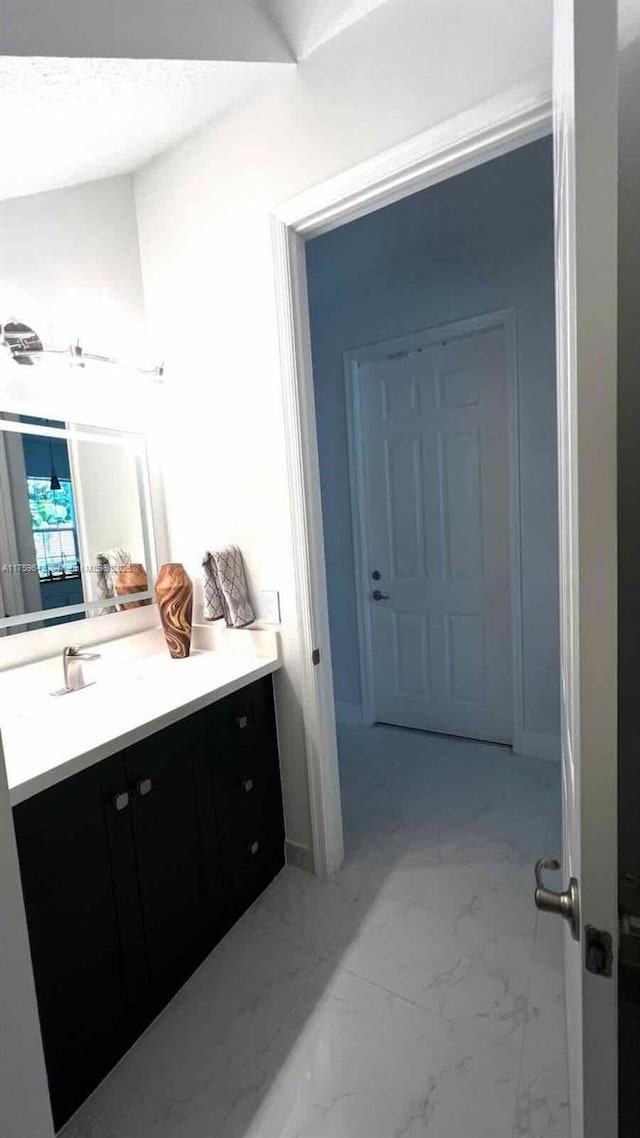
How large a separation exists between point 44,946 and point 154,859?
12.2 inches

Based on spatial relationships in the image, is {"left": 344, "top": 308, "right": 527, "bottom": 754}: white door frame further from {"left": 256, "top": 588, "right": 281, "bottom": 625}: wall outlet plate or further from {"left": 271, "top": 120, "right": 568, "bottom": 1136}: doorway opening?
{"left": 256, "top": 588, "right": 281, "bottom": 625}: wall outlet plate

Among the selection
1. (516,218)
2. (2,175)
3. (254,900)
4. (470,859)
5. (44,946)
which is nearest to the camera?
(44,946)

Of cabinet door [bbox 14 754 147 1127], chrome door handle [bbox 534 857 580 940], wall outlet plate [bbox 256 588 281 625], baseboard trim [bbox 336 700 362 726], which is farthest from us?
baseboard trim [bbox 336 700 362 726]

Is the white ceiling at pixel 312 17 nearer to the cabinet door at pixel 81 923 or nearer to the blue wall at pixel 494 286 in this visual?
the blue wall at pixel 494 286

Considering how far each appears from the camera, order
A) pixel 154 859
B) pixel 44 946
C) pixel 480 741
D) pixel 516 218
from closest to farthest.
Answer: pixel 44 946 → pixel 154 859 → pixel 516 218 → pixel 480 741

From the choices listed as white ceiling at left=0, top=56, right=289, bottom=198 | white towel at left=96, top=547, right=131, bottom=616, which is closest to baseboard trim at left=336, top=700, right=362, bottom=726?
white towel at left=96, top=547, right=131, bottom=616

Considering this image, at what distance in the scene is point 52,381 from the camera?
5.51 feet

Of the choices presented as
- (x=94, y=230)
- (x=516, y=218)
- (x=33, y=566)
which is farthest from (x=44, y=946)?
(x=516, y=218)

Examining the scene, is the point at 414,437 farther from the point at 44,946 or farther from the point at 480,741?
the point at 44,946

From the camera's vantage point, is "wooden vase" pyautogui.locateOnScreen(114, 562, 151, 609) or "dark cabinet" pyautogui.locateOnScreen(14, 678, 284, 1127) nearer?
"dark cabinet" pyautogui.locateOnScreen(14, 678, 284, 1127)

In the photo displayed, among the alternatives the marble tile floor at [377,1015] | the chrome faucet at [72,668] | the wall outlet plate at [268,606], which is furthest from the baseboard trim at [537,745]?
the chrome faucet at [72,668]

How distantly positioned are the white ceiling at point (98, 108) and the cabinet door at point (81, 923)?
165 centimetres

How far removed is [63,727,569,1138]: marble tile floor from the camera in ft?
3.71

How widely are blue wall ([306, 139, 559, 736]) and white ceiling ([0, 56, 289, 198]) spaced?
Answer: 104 cm
